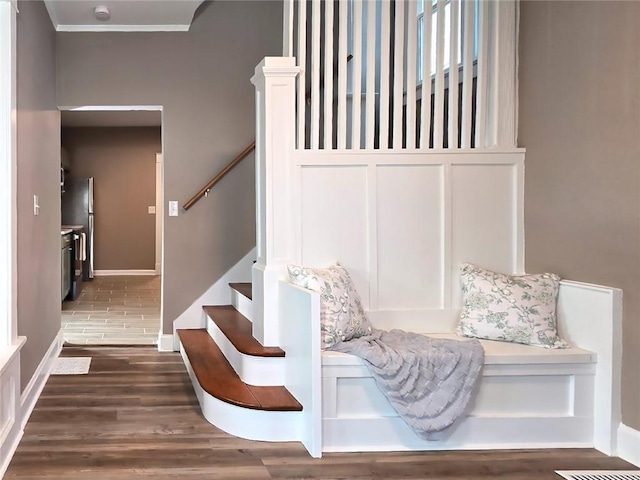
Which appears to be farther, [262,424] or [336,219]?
[336,219]

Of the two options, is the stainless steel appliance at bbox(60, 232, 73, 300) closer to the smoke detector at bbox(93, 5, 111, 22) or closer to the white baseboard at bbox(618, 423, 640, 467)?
the smoke detector at bbox(93, 5, 111, 22)

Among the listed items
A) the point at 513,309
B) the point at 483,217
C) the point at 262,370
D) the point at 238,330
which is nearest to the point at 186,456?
the point at 262,370

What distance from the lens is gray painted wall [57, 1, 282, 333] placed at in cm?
420

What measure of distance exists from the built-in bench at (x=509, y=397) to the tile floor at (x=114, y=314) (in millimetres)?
2402

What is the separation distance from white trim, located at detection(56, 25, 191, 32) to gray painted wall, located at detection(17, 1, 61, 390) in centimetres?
16

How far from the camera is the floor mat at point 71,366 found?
12.0 ft

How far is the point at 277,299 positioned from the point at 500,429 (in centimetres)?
121

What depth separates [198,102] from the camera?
14.0 ft

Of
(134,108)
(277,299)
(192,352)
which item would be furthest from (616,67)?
(134,108)

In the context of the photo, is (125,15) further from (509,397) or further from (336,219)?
(509,397)

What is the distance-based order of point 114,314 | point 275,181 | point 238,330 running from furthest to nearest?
point 114,314
point 238,330
point 275,181

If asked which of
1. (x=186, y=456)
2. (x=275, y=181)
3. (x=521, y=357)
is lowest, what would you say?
(x=186, y=456)

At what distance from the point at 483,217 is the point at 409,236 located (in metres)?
0.42

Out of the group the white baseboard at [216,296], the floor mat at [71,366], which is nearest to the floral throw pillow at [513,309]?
the white baseboard at [216,296]
